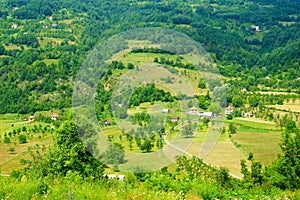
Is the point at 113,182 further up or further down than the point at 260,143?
further up

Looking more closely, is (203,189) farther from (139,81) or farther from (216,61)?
(216,61)

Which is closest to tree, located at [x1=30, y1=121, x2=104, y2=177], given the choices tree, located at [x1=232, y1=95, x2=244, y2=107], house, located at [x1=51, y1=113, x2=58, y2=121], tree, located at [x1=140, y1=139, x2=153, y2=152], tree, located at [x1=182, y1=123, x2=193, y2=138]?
tree, located at [x1=140, y1=139, x2=153, y2=152]

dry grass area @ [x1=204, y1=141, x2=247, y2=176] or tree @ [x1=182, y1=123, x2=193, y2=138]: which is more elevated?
tree @ [x1=182, y1=123, x2=193, y2=138]

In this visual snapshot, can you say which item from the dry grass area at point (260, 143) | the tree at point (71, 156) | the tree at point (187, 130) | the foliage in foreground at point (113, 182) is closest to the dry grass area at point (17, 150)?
the tree at point (187, 130)

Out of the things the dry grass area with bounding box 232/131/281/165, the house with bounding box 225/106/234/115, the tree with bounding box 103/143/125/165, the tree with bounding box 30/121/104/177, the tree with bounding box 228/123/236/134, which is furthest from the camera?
the house with bounding box 225/106/234/115

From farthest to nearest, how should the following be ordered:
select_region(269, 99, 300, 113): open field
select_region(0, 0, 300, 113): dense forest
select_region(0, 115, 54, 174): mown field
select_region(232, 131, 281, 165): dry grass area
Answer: select_region(0, 0, 300, 113): dense forest
select_region(269, 99, 300, 113): open field
select_region(0, 115, 54, 174): mown field
select_region(232, 131, 281, 165): dry grass area

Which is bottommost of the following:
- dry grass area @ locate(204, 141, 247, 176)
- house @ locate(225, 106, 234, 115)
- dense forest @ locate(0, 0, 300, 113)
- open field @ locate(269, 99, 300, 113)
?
dry grass area @ locate(204, 141, 247, 176)

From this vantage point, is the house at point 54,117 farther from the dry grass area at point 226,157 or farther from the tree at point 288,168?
the tree at point 288,168

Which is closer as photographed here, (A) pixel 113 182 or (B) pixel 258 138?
(A) pixel 113 182

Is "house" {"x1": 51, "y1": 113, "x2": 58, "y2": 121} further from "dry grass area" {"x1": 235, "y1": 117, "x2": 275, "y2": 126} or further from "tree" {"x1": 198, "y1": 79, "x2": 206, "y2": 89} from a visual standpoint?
"dry grass area" {"x1": 235, "y1": 117, "x2": 275, "y2": 126}

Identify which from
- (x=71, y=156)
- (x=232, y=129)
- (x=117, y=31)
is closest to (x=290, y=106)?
(x=232, y=129)

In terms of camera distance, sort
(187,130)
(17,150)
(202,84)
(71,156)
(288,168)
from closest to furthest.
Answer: (71,156) → (288,168) → (187,130) → (17,150) → (202,84)

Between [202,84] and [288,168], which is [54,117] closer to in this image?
[202,84]
